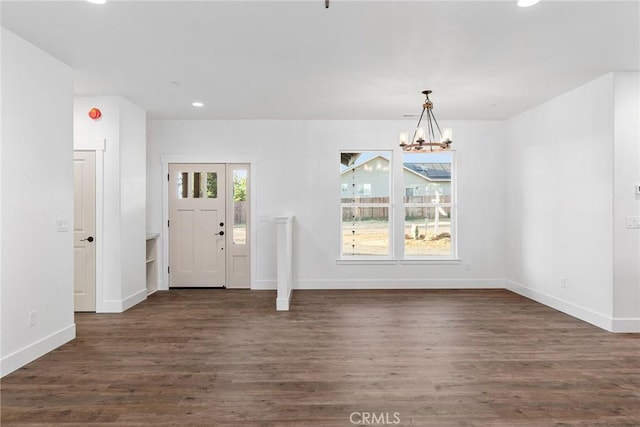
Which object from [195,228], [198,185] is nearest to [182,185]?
[198,185]

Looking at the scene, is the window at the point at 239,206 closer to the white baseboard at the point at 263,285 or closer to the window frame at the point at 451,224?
the white baseboard at the point at 263,285

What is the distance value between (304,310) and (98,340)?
2.29 metres

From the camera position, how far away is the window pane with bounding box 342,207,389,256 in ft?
20.4

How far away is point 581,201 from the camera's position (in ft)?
14.3

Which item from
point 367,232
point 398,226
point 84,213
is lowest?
point 367,232

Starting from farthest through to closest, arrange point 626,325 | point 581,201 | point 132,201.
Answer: point 132,201 → point 581,201 → point 626,325

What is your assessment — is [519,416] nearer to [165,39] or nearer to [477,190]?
[165,39]

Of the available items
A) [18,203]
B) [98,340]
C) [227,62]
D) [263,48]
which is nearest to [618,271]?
[263,48]

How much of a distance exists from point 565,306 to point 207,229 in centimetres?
524

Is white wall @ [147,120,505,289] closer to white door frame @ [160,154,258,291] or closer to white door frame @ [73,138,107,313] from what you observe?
white door frame @ [160,154,258,291]

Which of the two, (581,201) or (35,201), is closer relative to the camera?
(35,201)

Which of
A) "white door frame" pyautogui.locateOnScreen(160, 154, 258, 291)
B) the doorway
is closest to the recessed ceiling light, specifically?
"white door frame" pyautogui.locateOnScreen(160, 154, 258, 291)

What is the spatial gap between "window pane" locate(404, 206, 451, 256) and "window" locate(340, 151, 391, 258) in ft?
1.32

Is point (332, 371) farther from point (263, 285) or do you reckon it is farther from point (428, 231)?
point (428, 231)
